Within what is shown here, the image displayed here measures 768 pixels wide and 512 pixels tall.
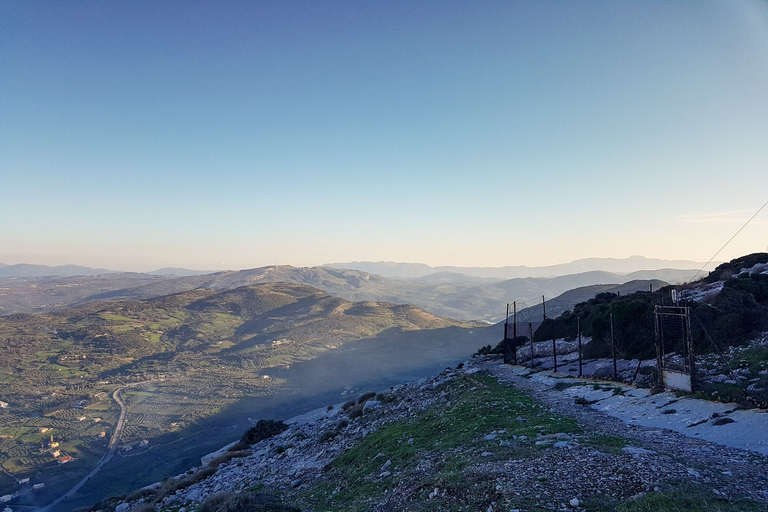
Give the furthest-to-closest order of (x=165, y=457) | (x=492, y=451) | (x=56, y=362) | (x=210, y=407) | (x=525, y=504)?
(x=56, y=362) < (x=210, y=407) < (x=165, y=457) < (x=492, y=451) < (x=525, y=504)

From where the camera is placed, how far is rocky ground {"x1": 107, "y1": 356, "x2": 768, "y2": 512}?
308 inches

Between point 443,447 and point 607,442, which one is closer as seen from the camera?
point 607,442

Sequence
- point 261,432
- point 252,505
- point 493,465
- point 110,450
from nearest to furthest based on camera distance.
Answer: point 493,465, point 252,505, point 261,432, point 110,450

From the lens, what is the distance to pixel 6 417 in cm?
12150

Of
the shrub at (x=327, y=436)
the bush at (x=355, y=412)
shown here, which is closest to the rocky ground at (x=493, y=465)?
Result: the shrub at (x=327, y=436)

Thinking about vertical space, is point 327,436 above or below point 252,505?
below

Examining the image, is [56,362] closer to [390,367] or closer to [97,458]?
[97,458]

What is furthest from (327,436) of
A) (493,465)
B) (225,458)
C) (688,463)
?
(688,463)

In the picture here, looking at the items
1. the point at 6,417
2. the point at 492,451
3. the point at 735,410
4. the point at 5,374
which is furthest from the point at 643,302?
the point at 5,374

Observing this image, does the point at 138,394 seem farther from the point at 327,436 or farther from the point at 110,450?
the point at 327,436

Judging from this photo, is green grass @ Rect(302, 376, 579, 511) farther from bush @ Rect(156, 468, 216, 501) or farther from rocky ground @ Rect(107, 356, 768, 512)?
bush @ Rect(156, 468, 216, 501)

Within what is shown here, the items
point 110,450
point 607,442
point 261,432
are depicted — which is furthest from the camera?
point 110,450

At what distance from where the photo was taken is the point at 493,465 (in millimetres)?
10227

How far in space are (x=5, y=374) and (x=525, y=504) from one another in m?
231
